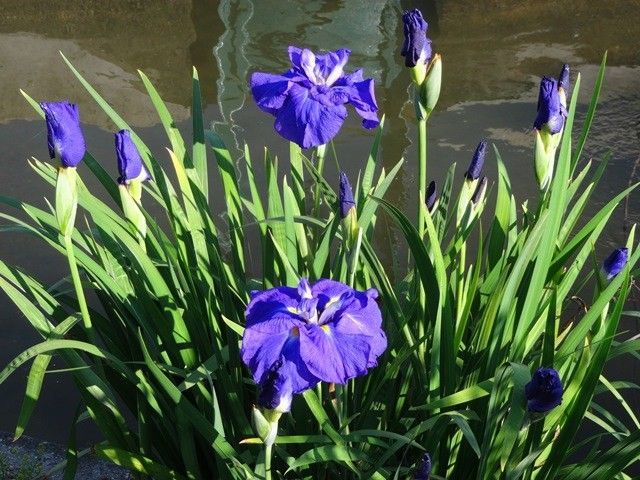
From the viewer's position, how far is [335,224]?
151 cm

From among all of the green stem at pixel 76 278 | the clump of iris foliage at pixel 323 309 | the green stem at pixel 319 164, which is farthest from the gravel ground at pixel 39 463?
the green stem at pixel 319 164

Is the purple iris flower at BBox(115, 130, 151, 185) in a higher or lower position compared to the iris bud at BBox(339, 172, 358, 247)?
higher

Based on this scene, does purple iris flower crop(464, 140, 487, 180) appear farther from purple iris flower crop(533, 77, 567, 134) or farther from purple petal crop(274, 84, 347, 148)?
purple petal crop(274, 84, 347, 148)

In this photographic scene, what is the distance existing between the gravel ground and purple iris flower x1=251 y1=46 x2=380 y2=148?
97 cm

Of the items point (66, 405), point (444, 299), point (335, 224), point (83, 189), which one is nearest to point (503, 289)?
point (444, 299)

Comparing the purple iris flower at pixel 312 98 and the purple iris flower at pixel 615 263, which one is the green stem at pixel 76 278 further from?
the purple iris flower at pixel 615 263

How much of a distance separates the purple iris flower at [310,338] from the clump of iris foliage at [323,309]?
0.03m

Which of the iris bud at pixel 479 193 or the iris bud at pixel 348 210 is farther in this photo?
the iris bud at pixel 479 193

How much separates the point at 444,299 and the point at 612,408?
1040mm

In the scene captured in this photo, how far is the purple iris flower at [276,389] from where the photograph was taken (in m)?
1.08

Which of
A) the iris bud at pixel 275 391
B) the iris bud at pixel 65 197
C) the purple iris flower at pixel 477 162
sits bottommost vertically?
the iris bud at pixel 275 391

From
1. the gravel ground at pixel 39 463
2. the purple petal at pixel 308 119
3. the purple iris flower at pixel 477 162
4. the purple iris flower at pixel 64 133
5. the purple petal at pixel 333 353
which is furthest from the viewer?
the gravel ground at pixel 39 463

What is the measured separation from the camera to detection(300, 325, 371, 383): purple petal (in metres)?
1.08

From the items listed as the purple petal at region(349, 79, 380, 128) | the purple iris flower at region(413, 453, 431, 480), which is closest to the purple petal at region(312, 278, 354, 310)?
the purple iris flower at region(413, 453, 431, 480)
